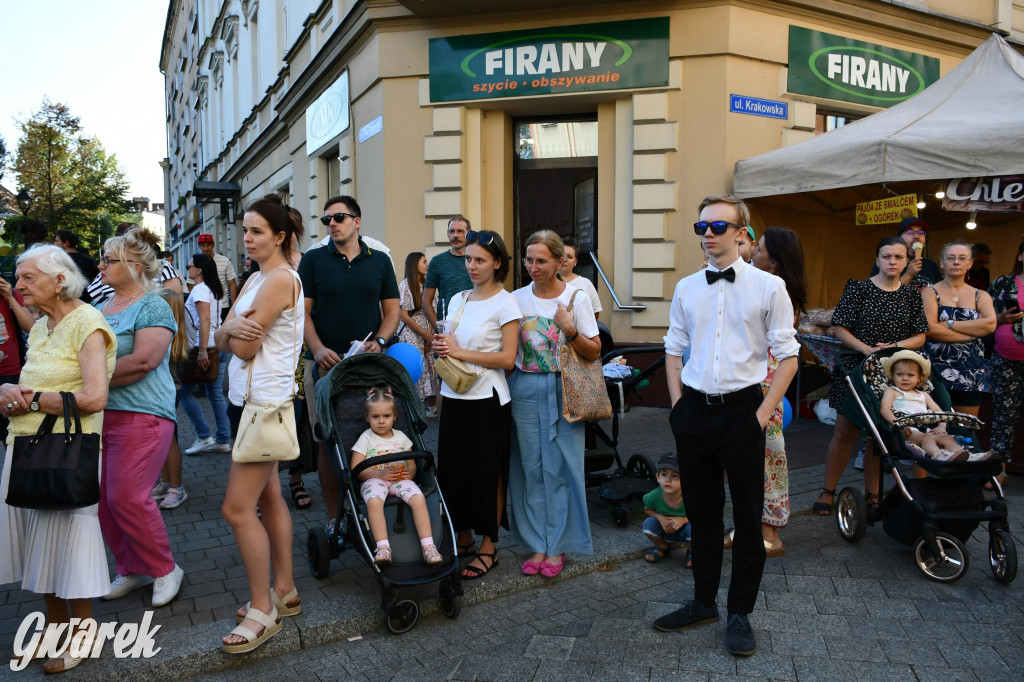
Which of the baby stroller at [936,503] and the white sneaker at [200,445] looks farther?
the white sneaker at [200,445]

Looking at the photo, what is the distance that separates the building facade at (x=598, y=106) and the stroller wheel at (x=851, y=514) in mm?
4760

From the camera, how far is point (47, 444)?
3.13 m

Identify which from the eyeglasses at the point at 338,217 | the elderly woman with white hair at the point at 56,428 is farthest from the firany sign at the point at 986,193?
the elderly woman with white hair at the point at 56,428

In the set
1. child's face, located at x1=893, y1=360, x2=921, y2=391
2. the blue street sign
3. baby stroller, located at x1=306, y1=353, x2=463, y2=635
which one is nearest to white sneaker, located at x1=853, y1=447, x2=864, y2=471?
child's face, located at x1=893, y1=360, x2=921, y2=391

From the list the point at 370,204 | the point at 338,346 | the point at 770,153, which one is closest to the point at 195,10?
the point at 370,204

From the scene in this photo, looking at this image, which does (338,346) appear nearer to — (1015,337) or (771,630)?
(771,630)

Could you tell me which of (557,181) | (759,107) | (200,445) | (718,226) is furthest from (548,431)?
(557,181)

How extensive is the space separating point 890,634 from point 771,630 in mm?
544

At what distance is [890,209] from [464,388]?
601 cm

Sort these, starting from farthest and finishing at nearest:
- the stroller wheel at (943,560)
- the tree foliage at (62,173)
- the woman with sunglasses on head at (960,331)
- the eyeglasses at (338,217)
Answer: the tree foliage at (62,173) → the woman with sunglasses on head at (960,331) → the eyeglasses at (338,217) → the stroller wheel at (943,560)

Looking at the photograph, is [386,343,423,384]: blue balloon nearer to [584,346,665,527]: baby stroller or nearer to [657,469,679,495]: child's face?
[584,346,665,527]: baby stroller

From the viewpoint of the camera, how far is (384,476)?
3.86 meters

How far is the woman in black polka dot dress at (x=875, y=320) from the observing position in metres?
4.97

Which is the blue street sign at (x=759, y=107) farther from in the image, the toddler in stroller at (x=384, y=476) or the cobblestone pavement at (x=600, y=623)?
the toddler in stroller at (x=384, y=476)
